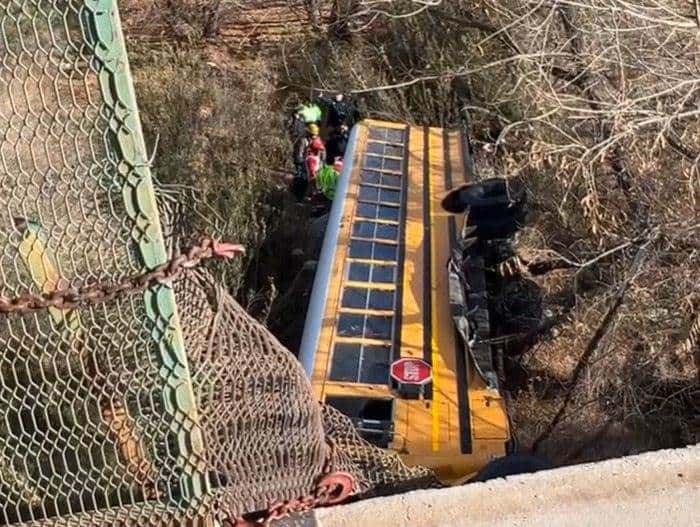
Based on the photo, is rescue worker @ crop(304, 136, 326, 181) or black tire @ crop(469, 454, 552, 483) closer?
black tire @ crop(469, 454, 552, 483)

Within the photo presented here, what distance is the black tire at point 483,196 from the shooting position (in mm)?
7270

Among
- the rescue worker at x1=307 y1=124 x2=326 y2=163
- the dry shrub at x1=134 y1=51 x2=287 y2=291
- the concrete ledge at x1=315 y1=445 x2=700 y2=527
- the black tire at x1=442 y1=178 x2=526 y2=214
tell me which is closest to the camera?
the concrete ledge at x1=315 y1=445 x2=700 y2=527

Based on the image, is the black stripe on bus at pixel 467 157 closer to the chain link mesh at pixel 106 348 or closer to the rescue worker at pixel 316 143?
the rescue worker at pixel 316 143

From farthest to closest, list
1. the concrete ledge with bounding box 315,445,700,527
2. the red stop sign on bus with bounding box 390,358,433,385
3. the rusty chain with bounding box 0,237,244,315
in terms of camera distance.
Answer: the red stop sign on bus with bounding box 390,358,433,385 → the concrete ledge with bounding box 315,445,700,527 → the rusty chain with bounding box 0,237,244,315

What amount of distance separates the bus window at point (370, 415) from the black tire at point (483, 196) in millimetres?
2503

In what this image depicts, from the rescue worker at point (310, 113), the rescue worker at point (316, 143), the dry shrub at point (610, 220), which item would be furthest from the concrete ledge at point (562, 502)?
the rescue worker at point (310, 113)

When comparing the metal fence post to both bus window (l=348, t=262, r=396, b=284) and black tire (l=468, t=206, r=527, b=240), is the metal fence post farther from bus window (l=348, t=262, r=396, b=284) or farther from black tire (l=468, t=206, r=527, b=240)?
black tire (l=468, t=206, r=527, b=240)

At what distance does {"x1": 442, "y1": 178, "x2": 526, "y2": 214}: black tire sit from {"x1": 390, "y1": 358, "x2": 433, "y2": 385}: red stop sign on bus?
2137 millimetres

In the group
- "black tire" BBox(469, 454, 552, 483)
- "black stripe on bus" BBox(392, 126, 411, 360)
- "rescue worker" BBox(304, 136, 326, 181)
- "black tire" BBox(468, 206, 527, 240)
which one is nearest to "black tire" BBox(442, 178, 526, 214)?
"black tire" BBox(468, 206, 527, 240)

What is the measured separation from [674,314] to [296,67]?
7.05m

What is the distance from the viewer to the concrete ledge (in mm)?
3371

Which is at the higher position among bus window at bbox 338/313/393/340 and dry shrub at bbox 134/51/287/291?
dry shrub at bbox 134/51/287/291

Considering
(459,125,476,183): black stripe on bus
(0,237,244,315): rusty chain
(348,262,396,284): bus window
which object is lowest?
(348,262,396,284): bus window

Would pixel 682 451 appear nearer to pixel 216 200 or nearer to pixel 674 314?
pixel 674 314
